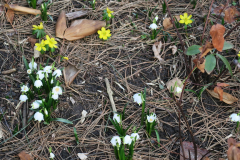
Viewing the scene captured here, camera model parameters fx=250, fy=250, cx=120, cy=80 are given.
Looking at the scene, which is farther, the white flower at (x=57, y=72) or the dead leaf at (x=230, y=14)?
the white flower at (x=57, y=72)

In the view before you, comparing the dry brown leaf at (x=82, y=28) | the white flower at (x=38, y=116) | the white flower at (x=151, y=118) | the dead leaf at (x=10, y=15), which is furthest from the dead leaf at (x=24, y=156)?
the dead leaf at (x=10, y=15)

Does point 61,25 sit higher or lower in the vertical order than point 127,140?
higher

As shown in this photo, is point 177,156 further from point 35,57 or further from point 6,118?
point 35,57

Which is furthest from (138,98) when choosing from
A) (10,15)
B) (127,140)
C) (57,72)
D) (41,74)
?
(10,15)

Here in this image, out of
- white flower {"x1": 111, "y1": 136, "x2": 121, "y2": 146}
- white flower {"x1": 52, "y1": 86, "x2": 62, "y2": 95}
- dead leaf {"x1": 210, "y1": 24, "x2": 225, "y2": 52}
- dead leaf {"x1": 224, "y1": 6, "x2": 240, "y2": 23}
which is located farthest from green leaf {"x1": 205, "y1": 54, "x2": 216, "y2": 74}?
white flower {"x1": 52, "y1": 86, "x2": 62, "y2": 95}

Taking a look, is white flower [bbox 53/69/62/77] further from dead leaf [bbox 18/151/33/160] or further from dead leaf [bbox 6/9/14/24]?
dead leaf [bbox 6/9/14/24]

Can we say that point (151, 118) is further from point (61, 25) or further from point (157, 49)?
point (61, 25)

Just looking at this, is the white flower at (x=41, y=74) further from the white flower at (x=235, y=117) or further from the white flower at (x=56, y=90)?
the white flower at (x=235, y=117)
